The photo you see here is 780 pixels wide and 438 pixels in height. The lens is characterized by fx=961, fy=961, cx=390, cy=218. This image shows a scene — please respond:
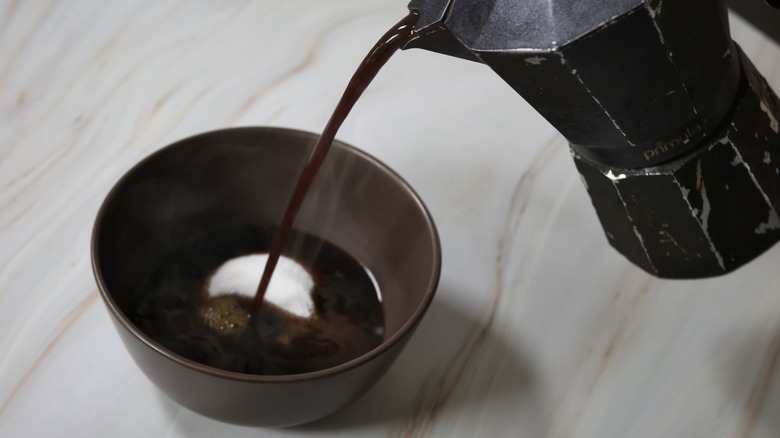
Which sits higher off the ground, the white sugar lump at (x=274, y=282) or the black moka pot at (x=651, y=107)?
the black moka pot at (x=651, y=107)

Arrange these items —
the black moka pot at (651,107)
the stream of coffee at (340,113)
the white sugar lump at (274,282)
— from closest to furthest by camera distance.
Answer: the black moka pot at (651,107) < the stream of coffee at (340,113) < the white sugar lump at (274,282)

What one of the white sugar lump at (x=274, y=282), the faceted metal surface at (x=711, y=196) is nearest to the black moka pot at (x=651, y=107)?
the faceted metal surface at (x=711, y=196)

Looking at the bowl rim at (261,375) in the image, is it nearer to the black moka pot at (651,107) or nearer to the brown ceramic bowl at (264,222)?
the brown ceramic bowl at (264,222)

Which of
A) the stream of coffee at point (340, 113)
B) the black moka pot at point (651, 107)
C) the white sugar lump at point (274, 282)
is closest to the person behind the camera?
the black moka pot at point (651, 107)

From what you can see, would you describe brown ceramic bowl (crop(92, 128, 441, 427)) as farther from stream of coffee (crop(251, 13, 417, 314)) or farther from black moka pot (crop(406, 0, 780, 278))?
black moka pot (crop(406, 0, 780, 278))

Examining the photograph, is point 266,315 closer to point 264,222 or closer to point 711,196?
point 264,222

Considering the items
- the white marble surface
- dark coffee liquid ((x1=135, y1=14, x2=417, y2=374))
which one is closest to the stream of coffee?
dark coffee liquid ((x1=135, y1=14, x2=417, y2=374))

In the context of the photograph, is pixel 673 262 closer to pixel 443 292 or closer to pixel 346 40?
pixel 443 292

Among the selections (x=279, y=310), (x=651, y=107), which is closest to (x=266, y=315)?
(x=279, y=310)

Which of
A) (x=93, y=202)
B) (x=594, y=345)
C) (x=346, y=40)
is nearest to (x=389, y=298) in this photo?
(x=594, y=345)
